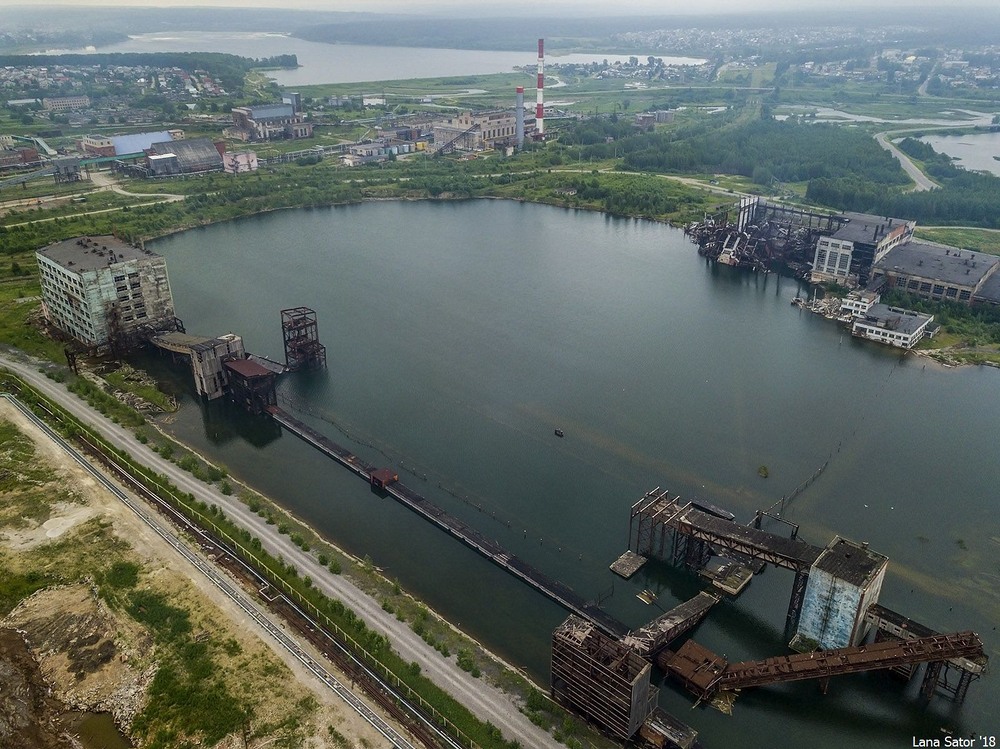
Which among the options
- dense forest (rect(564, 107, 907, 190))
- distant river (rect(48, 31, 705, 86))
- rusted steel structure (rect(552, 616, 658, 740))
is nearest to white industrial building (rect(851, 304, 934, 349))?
dense forest (rect(564, 107, 907, 190))

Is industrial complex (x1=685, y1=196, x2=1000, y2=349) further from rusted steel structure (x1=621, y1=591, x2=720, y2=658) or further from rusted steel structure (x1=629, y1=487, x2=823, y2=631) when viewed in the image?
rusted steel structure (x1=621, y1=591, x2=720, y2=658)

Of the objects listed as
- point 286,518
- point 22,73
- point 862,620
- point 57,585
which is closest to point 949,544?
point 862,620

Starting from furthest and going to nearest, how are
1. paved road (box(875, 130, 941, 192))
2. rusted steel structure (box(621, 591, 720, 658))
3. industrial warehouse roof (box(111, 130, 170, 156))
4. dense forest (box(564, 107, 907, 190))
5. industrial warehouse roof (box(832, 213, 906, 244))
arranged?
industrial warehouse roof (box(111, 130, 170, 156)) < dense forest (box(564, 107, 907, 190)) < paved road (box(875, 130, 941, 192)) < industrial warehouse roof (box(832, 213, 906, 244)) < rusted steel structure (box(621, 591, 720, 658))

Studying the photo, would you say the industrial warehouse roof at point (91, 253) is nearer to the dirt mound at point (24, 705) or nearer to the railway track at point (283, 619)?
the railway track at point (283, 619)

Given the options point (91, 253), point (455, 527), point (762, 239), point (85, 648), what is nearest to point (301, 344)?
point (91, 253)

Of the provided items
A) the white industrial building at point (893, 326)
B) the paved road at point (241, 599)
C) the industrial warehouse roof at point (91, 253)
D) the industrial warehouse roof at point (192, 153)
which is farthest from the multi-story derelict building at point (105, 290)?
the industrial warehouse roof at point (192, 153)
